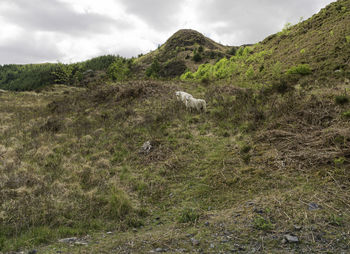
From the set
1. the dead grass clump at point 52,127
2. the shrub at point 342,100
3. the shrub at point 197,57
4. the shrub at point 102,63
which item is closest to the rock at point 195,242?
the shrub at point 342,100

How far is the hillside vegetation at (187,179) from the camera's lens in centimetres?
327

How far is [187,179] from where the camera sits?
609cm

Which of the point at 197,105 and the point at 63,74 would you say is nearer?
the point at 197,105

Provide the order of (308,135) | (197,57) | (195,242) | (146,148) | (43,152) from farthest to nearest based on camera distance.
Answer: (197,57)
(43,152)
(146,148)
(308,135)
(195,242)

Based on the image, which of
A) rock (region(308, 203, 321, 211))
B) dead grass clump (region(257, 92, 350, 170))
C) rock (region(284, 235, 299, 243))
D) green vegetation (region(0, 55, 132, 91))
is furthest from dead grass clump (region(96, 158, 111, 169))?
green vegetation (region(0, 55, 132, 91))

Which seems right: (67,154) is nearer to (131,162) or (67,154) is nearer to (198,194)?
(131,162)

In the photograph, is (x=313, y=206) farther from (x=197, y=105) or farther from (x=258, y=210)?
(x=197, y=105)

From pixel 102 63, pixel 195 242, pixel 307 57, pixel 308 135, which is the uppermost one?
pixel 102 63

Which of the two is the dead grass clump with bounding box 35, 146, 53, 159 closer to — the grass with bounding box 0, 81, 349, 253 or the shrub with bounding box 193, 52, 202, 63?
the grass with bounding box 0, 81, 349, 253

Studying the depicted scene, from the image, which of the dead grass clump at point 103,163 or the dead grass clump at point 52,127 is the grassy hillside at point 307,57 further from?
the dead grass clump at point 52,127

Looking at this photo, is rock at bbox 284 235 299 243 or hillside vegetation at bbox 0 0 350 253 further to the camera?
hillside vegetation at bbox 0 0 350 253

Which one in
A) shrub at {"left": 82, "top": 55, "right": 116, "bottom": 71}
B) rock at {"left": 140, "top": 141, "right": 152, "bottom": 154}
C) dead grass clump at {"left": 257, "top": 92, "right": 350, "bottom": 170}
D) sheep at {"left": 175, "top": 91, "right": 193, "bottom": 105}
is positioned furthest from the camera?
shrub at {"left": 82, "top": 55, "right": 116, "bottom": 71}

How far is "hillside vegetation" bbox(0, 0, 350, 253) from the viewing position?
129 inches

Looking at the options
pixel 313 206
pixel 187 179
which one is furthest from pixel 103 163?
pixel 313 206
